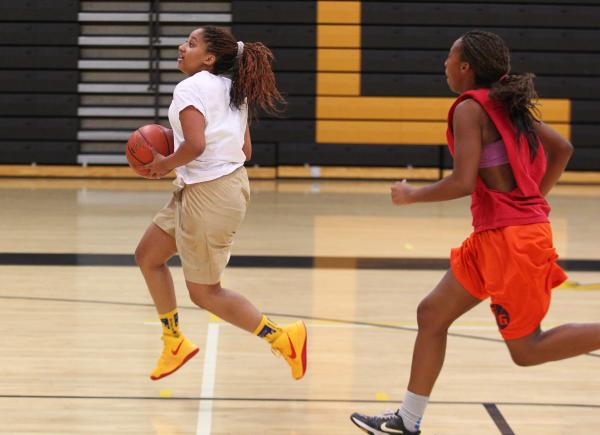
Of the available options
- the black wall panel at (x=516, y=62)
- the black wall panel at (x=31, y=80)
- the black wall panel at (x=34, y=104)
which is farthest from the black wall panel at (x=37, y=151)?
the black wall panel at (x=516, y=62)

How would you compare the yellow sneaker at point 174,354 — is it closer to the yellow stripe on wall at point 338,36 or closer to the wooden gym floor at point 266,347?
the wooden gym floor at point 266,347

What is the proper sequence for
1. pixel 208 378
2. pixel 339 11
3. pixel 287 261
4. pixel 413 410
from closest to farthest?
pixel 413 410, pixel 208 378, pixel 287 261, pixel 339 11

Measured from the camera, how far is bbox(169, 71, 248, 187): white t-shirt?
3064 millimetres

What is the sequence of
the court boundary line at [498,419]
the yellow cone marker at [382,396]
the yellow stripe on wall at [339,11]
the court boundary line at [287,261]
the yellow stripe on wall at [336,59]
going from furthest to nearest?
1. the yellow stripe on wall at [336,59]
2. the yellow stripe on wall at [339,11]
3. the court boundary line at [287,261]
4. the yellow cone marker at [382,396]
5. the court boundary line at [498,419]

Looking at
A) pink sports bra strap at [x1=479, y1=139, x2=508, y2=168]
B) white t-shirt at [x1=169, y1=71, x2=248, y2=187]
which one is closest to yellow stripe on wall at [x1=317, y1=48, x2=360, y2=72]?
white t-shirt at [x1=169, y1=71, x2=248, y2=187]

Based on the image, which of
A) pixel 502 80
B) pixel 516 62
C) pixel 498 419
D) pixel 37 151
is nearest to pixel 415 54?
pixel 516 62

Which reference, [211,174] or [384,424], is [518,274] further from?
[211,174]

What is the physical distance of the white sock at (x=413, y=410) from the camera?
2.67m

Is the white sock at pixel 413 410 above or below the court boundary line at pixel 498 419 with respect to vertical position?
above

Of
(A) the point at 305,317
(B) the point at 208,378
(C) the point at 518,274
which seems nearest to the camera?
(C) the point at 518,274

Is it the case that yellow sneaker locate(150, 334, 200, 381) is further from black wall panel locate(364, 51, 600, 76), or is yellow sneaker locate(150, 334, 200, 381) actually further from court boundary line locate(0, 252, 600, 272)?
black wall panel locate(364, 51, 600, 76)

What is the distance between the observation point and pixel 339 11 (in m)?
12.4

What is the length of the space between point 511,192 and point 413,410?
63 centimetres

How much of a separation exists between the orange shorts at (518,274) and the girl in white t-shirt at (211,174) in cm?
90
